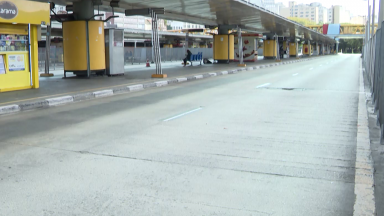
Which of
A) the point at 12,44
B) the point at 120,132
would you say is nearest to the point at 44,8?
the point at 12,44

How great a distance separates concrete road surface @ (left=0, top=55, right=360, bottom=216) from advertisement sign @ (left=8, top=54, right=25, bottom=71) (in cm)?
395

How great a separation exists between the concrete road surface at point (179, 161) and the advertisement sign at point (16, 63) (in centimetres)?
395

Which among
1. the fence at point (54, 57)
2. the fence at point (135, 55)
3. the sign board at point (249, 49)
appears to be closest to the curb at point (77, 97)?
the fence at point (135, 55)

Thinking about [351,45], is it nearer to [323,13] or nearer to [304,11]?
[323,13]

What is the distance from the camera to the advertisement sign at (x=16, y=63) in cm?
1340

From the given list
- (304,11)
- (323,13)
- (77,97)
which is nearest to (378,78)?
(77,97)

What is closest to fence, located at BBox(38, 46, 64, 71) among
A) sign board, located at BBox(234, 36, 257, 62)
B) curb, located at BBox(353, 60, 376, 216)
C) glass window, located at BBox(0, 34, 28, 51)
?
glass window, located at BBox(0, 34, 28, 51)

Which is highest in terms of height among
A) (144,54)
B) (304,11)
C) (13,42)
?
(304,11)

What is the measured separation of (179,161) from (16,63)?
10117mm

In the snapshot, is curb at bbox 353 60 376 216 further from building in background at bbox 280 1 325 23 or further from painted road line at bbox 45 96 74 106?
building in background at bbox 280 1 325 23

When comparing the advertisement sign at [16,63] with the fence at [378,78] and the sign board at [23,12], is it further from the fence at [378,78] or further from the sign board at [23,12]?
the fence at [378,78]

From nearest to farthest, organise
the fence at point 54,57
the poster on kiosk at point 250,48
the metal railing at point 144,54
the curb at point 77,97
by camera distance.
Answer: the curb at point 77,97
the fence at point 54,57
the metal railing at point 144,54
the poster on kiosk at point 250,48

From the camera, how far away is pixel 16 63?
537 inches

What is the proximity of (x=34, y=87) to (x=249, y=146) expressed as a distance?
10.7 meters
